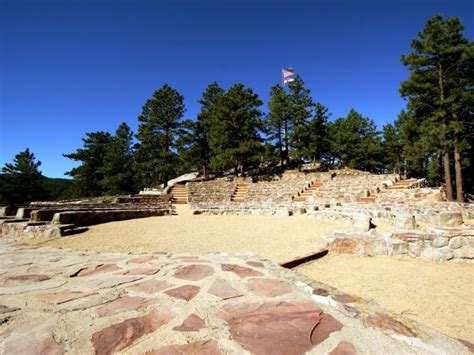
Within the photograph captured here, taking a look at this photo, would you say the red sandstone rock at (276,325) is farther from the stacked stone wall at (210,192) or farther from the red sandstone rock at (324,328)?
the stacked stone wall at (210,192)

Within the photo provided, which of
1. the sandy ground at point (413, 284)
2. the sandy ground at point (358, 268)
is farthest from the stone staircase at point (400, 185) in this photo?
the sandy ground at point (413, 284)

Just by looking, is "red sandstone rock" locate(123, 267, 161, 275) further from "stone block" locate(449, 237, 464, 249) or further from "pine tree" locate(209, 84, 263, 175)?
"pine tree" locate(209, 84, 263, 175)

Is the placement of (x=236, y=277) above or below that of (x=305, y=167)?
below

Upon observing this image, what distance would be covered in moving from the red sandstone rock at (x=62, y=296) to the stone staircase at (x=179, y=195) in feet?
58.7

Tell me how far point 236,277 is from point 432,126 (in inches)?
665

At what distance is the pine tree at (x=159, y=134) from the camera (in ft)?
80.3

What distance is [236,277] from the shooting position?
2459mm

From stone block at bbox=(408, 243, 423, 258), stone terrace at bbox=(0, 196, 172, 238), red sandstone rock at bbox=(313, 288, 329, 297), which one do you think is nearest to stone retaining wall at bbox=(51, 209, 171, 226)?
stone terrace at bbox=(0, 196, 172, 238)

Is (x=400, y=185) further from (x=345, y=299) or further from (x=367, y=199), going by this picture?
(x=345, y=299)

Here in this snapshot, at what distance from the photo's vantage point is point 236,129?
23922mm

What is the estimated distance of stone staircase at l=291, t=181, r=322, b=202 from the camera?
1611 centimetres

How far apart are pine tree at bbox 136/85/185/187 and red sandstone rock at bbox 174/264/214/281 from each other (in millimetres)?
22140

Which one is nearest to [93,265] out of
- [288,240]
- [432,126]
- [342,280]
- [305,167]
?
[342,280]

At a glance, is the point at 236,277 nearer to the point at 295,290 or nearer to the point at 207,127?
the point at 295,290
